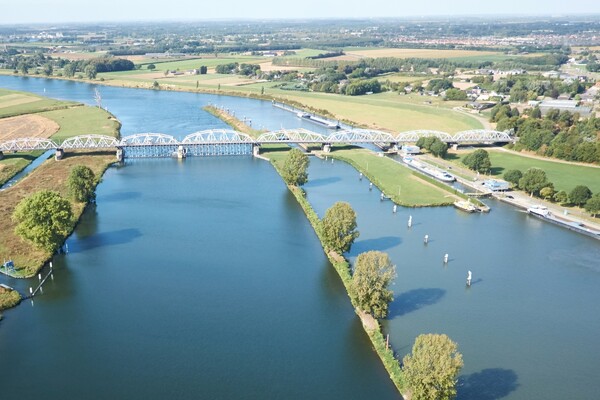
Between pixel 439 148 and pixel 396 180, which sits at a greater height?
pixel 439 148

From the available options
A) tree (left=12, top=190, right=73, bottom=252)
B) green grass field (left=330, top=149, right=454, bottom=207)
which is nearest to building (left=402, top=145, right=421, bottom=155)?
green grass field (left=330, top=149, right=454, bottom=207)

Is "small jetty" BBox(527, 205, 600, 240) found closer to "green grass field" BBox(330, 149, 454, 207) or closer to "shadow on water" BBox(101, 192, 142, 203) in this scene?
"green grass field" BBox(330, 149, 454, 207)

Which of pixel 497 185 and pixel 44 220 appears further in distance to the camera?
pixel 497 185

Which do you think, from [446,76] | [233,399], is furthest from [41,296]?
[446,76]

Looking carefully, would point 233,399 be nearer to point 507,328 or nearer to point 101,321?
point 101,321

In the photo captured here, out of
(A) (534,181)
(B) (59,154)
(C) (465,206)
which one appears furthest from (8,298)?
→ (A) (534,181)

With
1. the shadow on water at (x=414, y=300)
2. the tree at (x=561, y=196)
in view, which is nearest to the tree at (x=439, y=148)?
the tree at (x=561, y=196)

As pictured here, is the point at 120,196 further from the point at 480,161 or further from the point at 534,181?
the point at 534,181
